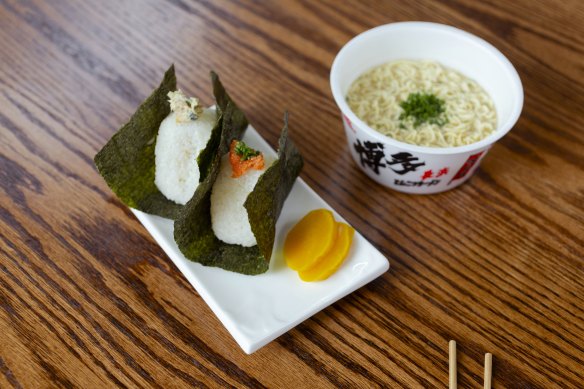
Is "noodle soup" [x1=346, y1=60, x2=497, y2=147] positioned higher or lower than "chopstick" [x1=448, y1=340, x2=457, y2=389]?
higher

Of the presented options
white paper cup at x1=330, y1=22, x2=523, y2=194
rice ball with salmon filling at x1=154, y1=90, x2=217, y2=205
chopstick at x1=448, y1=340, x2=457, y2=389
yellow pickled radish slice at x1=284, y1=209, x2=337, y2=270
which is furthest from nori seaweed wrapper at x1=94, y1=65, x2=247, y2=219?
chopstick at x1=448, y1=340, x2=457, y2=389

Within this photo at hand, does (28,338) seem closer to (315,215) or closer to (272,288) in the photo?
(272,288)

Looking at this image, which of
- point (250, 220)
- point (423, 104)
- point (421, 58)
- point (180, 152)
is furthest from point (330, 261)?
point (421, 58)

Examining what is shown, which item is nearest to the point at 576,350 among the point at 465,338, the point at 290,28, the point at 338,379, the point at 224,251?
the point at 465,338

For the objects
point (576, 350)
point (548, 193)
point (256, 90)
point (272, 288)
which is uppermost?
point (256, 90)

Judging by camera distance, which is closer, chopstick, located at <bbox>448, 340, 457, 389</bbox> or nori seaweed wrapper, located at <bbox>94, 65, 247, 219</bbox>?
chopstick, located at <bbox>448, 340, 457, 389</bbox>

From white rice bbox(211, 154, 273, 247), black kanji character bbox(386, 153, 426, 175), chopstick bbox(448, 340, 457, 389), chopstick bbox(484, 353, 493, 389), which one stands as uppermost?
white rice bbox(211, 154, 273, 247)

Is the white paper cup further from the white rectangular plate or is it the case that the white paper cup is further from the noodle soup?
the white rectangular plate
